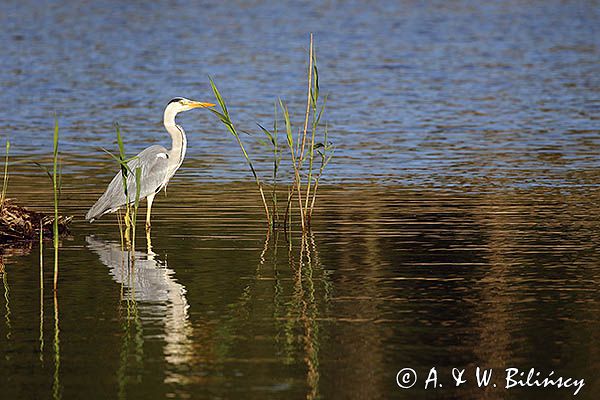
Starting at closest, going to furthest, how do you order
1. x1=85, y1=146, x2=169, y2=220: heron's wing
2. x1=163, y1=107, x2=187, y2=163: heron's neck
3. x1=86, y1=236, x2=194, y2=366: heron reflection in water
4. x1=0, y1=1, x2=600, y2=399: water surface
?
x1=0, y1=1, x2=600, y2=399: water surface, x1=86, y1=236, x2=194, y2=366: heron reflection in water, x1=85, y1=146, x2=169, y2=220: heron's wing, x1=163, y1=107, x2=187, y2=163: heron's neck

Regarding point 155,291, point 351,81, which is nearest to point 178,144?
point 155,291

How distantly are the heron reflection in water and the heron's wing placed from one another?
26.0 inches

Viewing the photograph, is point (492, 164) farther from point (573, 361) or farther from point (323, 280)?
point (573, 361)

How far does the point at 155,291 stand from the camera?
34.7ft

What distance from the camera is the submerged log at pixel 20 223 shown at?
12.8m

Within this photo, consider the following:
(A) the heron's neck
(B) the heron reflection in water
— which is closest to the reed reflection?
(B) the heron reflection in water

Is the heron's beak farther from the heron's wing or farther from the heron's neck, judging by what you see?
the heron's wing

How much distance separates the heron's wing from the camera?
13906 millimetres

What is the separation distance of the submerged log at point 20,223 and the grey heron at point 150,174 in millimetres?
690

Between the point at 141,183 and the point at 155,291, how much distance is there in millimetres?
3748

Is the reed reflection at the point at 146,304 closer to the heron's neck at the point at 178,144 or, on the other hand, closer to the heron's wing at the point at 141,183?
the heron's wing at the point at 141,183

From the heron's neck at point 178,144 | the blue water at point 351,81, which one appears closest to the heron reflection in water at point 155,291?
the heron's neck at point 178,144

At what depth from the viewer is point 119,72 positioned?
3744cm

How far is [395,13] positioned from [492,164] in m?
43.0
